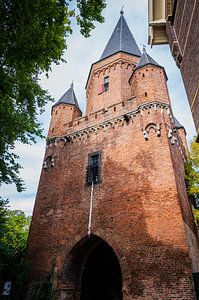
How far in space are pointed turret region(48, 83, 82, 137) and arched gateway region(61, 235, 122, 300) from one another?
7.17 meters

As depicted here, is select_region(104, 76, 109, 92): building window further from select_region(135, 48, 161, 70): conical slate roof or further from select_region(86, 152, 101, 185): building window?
select_region(86, 152, 101, 185): building window

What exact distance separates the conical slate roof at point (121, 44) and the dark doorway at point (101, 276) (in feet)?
48.6

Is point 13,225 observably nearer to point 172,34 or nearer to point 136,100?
point 136,100

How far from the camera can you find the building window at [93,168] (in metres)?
11.7

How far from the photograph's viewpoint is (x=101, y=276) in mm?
13078

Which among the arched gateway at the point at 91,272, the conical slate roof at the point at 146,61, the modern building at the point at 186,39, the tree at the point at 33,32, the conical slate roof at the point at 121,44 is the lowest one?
the arched gateway at the point at 91,272

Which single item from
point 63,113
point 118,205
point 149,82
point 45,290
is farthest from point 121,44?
point 45,290

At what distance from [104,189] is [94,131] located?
3.90 m

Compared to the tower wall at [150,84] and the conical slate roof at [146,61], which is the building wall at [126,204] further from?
the conical slate roof at [146,61]

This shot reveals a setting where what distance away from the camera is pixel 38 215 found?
1221 centimetres

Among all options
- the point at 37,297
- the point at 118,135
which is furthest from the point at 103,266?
the point at 118,135

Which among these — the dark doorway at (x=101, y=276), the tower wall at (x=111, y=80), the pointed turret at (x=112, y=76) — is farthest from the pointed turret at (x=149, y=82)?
the dark doorway at (x=101, y=276)

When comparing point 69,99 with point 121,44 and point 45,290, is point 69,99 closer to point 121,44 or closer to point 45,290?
point 121,44

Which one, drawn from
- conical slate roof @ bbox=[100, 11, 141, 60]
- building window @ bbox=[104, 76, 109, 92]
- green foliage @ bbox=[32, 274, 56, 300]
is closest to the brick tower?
green foliage @ bbox=[32, 274, 56, 300]
